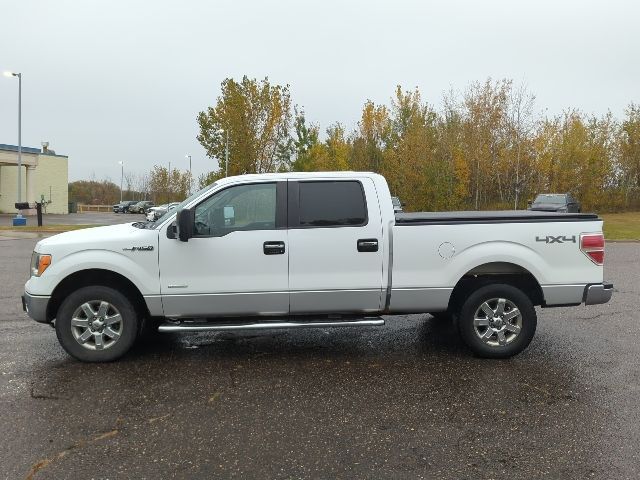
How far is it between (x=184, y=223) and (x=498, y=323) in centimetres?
329

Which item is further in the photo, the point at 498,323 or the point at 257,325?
the point at 498,323

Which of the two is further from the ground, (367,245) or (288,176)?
(288,176)

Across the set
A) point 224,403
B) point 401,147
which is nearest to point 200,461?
point 224,403

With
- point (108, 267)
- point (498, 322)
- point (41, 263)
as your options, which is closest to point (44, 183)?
point (41, 263)

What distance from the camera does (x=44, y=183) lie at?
4653cm

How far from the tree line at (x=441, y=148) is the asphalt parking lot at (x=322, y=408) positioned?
87.2 feet

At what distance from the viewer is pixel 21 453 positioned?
134 inches

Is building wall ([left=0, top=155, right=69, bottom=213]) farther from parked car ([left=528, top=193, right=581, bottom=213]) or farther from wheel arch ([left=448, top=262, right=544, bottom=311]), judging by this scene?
wheel arch ([left=448, top=262, right=544, bottom=311])

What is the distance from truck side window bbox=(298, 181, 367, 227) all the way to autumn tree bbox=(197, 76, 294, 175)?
86.6ft

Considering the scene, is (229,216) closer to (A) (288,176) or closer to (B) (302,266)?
(A) (288,176)

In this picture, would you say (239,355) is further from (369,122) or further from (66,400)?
(369,122)

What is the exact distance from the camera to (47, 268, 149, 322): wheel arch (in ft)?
17.0

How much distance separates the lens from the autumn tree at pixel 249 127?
31406 millimetres

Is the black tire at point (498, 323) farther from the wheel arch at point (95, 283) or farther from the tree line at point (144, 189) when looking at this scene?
the tree line at point (144, 189)
